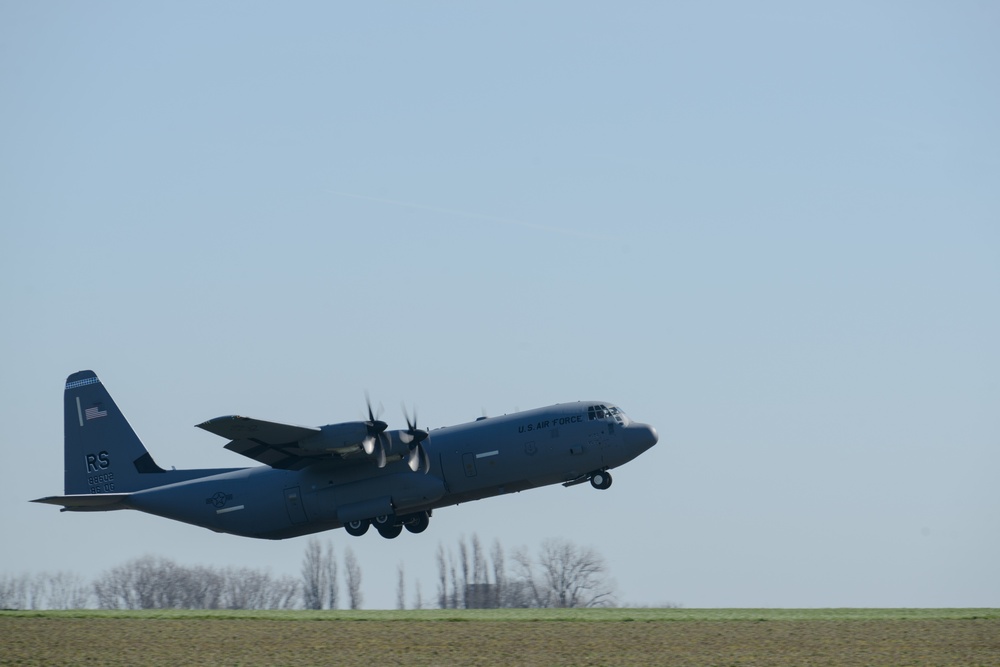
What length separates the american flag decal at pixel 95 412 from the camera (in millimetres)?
45156

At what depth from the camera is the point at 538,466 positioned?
3934 centimetres

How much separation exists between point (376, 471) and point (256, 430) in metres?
4.61

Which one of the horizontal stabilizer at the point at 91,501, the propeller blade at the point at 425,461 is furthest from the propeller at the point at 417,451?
the horizontal stabilizer at the point at 91,501

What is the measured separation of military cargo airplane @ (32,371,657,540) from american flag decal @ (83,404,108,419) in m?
3.74

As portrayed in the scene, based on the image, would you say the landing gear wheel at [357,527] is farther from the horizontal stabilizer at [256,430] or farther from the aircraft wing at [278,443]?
the horizontal stabilizer at [256,430]

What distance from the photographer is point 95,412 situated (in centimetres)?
4522

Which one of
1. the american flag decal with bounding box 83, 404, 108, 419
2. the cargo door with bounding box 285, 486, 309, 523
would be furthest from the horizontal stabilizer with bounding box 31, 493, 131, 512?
the cargo door with bounding box 285, 486, 309, 523

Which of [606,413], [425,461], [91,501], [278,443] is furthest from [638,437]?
[91,501]

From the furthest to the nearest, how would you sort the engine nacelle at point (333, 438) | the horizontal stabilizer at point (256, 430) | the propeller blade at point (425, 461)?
the propeller blade at point (425, 461), the engine nacelle at point (333, 438), the horizontal stabilizer at point (256, 430)

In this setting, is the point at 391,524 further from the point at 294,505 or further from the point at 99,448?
the point at 99,448

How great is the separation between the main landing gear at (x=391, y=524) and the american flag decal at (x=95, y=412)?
10549 mm

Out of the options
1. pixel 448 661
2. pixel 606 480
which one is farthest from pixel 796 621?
pixel 448 661

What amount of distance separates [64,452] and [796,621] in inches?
1025

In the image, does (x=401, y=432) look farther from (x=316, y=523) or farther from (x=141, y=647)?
(x=141, y=647)
